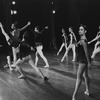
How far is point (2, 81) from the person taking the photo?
32.2 feet

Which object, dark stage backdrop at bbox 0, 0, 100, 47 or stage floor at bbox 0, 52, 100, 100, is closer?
stage floor at bbox 0, 52, 100, 100

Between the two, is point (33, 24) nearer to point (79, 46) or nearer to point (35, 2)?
point (35, 2)

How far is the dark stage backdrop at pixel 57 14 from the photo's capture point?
98.6 feet

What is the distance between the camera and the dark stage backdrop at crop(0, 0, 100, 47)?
3006 cm

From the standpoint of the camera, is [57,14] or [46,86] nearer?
[46,86]

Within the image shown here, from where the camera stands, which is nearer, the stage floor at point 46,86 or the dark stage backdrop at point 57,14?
the stage floor at point 46,86

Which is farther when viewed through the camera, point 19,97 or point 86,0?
point 86,0

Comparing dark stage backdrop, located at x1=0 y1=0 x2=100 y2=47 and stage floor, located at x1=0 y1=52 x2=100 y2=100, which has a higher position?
dark stage backdrop, located at x1=0 y1=0 x2=100 y2=47

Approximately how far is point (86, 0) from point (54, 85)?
74.4 feet

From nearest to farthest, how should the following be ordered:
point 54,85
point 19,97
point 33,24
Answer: point 19,97 < point 54,85 < point 33,24

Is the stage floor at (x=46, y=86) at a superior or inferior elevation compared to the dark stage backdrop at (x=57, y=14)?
inferior

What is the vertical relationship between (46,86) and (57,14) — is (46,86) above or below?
below

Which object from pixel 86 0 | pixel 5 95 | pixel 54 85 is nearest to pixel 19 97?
pixel 5 95

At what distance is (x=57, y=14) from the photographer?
31.7m
